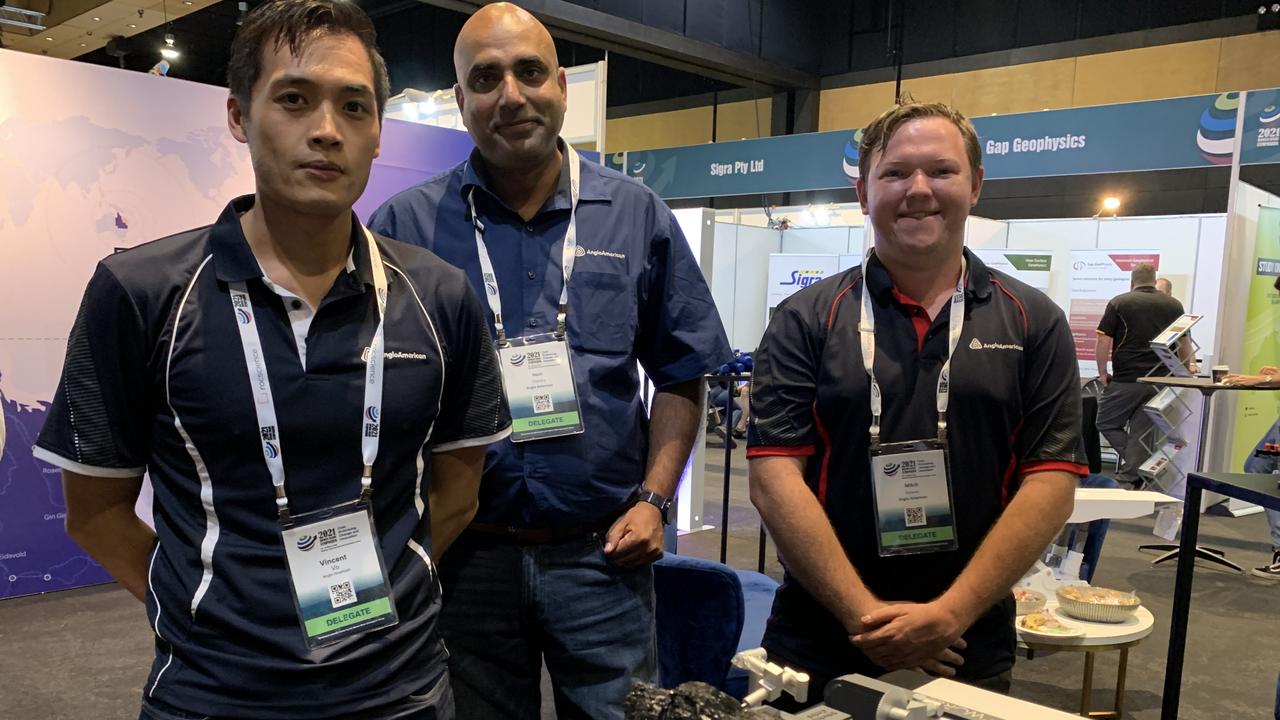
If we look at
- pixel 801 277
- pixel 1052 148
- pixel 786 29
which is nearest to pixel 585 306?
pixel 1052 148

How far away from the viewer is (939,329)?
58.1 inches

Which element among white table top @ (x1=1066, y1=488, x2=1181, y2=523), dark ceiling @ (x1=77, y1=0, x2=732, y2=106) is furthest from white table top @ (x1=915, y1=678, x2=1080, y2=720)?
dark ceiling @ (x1=77, y1=0, x2=732, y2=106)

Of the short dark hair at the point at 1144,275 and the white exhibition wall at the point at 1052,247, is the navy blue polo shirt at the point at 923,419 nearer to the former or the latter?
the white exhibition wall at the point at 1052,247

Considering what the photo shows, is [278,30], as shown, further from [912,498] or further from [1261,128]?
[1261,128]

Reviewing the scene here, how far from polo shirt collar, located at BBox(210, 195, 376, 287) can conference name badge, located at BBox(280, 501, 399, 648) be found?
0.96 ft

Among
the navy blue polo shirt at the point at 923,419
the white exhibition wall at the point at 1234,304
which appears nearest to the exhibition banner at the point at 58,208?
the navy blue polo shirt at the point at 923,419

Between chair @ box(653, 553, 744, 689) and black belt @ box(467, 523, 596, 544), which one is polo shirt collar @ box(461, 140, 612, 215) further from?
chair @ box(653, 553, 744, 689)

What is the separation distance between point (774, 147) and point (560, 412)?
7457mm

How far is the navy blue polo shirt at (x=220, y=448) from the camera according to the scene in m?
0.97

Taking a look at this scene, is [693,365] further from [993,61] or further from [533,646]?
[993,61]

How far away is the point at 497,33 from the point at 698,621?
1381 millimetres

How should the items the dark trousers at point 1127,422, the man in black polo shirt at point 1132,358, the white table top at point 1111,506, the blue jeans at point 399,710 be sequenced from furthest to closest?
the dark trousers at point 1127,422 → the man in black polo shirt at point 1132,358 → the white table top at point 1111,506 → the blue jeans at point 399,710

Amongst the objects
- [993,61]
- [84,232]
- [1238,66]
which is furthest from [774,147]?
[84,232]

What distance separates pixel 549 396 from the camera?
1440 mm
